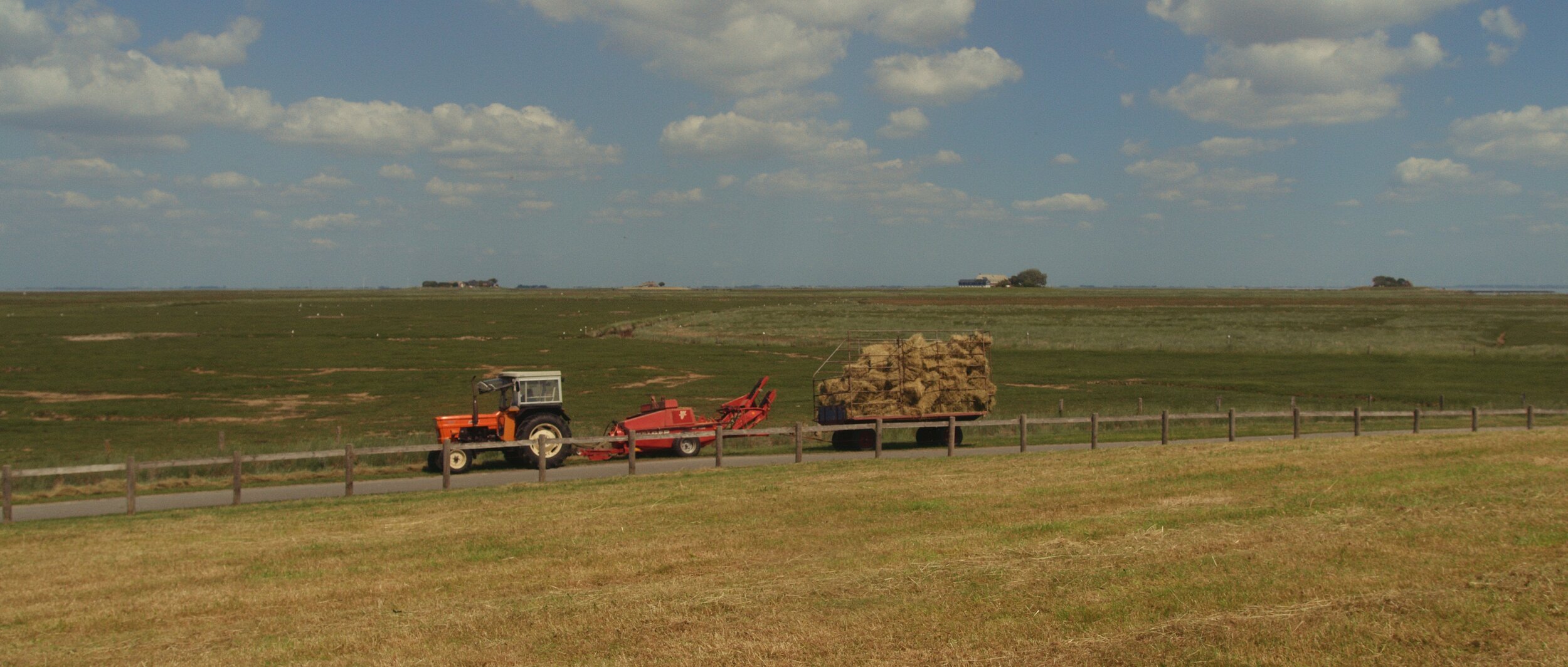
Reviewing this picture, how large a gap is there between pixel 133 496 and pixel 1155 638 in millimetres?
16612

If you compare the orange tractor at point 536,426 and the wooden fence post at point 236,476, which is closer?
the wooden fence post at point 236,476

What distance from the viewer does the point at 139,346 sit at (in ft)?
237

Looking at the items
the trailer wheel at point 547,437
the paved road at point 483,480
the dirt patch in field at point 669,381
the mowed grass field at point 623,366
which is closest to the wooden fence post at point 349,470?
the paved road at point 483,480

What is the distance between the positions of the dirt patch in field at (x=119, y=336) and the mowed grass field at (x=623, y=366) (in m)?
0.34

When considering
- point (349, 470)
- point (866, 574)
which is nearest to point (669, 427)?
point (349, 470)

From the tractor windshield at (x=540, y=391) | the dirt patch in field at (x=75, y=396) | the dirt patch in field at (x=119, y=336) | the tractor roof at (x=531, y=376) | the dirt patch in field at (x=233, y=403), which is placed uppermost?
the tractor roof at (x=531, y=376)

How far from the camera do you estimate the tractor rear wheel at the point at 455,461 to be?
73.8ft

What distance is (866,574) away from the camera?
10203 millimetres

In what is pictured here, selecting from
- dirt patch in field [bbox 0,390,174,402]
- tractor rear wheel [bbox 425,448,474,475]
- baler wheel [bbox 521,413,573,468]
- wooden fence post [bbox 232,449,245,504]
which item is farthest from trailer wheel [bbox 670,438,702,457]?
dirt patch in field [bbox 0,390,174,402]

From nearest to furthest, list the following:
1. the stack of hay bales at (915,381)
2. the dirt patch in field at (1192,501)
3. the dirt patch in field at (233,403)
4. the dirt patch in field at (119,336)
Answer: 1. the dirt patch in field at (1192,501)
2. the stack of hay bales at (915,381)
3. the dirt patch in field at (233,403)
4. the dirt patch in field at (119,336)

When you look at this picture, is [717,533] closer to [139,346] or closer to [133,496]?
[133,496]

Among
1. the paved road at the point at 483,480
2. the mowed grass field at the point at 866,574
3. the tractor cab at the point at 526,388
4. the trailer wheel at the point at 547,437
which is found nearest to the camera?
the mowed grass field at the point at 866,574

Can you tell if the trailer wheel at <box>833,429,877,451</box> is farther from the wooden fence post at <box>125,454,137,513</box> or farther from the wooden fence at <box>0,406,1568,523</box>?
the wooden fence post at <box>125,454,137,513</box>

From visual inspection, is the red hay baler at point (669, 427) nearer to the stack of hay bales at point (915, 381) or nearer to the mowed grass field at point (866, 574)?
the stack of hay bales at point (915, 381)
